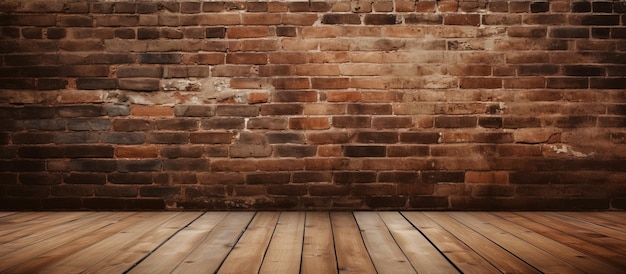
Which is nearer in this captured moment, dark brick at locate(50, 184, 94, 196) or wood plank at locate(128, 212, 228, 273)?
wood plank at locate(128, 212, 228, 273)

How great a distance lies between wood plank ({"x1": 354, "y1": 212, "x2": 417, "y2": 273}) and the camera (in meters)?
1.55

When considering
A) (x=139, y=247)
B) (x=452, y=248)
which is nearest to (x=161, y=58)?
(x=139, y=247)

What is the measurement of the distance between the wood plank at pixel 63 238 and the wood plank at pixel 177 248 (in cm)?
41

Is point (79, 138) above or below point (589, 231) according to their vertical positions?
above

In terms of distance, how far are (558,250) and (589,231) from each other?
55 cm

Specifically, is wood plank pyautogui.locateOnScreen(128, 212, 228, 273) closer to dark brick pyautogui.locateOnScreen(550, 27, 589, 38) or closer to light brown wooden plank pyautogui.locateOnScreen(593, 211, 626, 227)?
light brown wooden plank pyautogui.locateOnScreen(593, 211, 626, 227)

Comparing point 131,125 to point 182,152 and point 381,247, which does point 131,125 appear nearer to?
point 182,152

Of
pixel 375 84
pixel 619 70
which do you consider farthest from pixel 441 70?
pixel 619 70

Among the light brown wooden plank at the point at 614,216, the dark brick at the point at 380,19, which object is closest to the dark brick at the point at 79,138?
the dark brick at the point at 380,19

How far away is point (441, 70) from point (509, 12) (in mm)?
587

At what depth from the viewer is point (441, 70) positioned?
2787 mm

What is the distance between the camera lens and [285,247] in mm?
1841

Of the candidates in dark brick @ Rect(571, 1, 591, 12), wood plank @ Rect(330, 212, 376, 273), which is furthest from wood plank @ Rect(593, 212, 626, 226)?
wood plank @ Rect(330, 212, 376, 273)

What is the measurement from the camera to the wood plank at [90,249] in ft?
5.11
